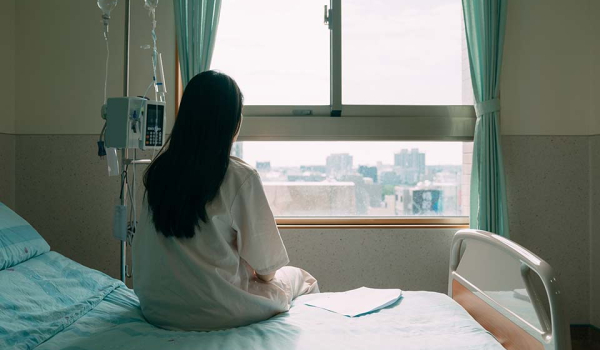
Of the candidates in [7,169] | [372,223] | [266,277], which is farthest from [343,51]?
[7,169]

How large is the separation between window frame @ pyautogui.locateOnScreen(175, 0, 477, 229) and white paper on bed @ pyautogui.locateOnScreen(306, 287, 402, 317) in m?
0.98

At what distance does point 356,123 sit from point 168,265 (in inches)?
62.9

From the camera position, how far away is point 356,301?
1.75m

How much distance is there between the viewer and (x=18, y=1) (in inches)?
109

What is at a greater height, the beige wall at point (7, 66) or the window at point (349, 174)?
the beige wall at point (7, 66)

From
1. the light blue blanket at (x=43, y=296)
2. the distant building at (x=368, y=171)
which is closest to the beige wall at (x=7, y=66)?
the light blue blanket at (x=43, y=296)

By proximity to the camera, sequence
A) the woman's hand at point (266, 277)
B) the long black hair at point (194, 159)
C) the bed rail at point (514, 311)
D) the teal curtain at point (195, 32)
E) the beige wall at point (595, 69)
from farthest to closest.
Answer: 1. the beige wall at point (595, 69)
2. the teal curtain at point (195, 32)
3. the woman's hand at point (266, 277)
4. the long black hair at point (194, 159)
5. the bed rail at point (514, 311)

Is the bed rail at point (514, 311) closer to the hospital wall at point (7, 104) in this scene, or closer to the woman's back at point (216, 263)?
the woman's back at point (216, 263)

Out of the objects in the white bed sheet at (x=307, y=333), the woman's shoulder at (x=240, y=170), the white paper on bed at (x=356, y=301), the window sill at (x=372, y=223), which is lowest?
the white bed sheet at (x=307, y=333)

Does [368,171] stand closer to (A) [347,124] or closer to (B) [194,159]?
(A) [347,124]

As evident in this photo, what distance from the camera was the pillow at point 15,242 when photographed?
67.4 inches

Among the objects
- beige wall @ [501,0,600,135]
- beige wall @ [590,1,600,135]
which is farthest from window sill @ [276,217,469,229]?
beige wall @ [590,1,600,135]

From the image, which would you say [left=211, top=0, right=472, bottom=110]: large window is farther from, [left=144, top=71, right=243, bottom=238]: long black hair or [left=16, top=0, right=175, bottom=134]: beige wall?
[left=144, top=71, right=243, bottom=238]: long black hair

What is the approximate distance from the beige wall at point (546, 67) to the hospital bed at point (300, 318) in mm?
1291
